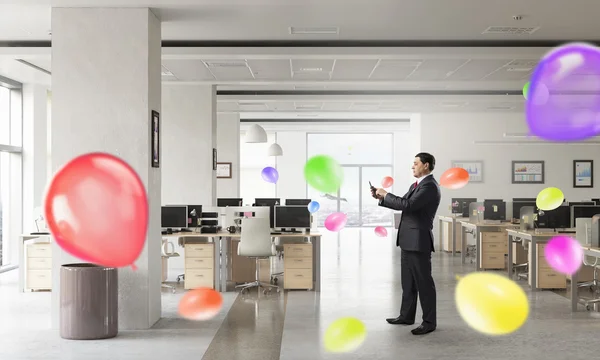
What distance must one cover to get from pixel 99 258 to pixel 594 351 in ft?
14.2

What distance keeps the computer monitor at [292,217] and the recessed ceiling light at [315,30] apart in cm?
267

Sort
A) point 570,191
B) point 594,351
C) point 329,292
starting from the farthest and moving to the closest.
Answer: point 570,191
point 329,292
point 594,351

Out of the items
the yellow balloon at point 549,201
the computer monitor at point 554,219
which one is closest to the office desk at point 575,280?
the yellow balloon at point 549,201

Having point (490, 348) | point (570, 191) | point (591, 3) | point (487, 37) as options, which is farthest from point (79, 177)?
point (570, 191)

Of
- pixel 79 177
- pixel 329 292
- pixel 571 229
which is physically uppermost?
pixel 79 177

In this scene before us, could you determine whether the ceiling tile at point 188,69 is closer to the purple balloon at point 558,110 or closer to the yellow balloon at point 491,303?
the yellow balloon at point 491,303

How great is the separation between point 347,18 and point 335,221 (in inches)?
490

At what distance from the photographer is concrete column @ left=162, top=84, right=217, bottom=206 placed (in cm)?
1101

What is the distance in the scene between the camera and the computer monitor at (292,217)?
372 inches

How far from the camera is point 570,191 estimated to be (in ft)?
52.2

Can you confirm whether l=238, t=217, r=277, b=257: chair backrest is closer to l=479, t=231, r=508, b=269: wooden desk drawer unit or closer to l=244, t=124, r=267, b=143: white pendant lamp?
l=479, t=231, r=508, b=269: wooden desk drawer unit

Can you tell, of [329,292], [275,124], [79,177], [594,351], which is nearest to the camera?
[79,177]

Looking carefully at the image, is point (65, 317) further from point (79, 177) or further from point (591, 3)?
point (591, 3)

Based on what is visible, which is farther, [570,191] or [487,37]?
[570,191]
